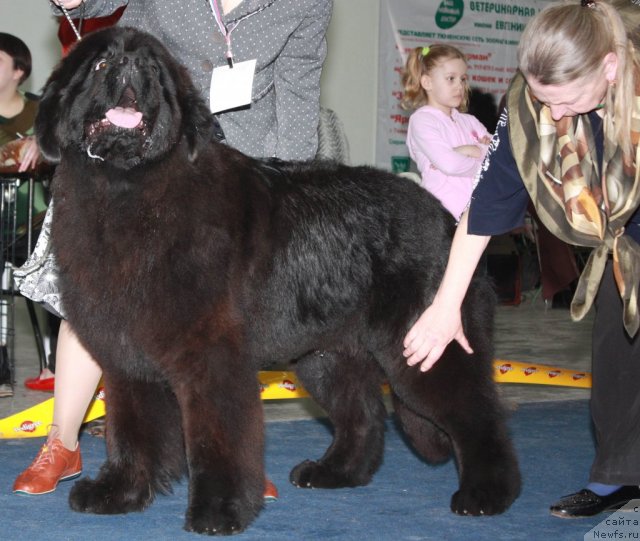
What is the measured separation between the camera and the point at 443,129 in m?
5.48

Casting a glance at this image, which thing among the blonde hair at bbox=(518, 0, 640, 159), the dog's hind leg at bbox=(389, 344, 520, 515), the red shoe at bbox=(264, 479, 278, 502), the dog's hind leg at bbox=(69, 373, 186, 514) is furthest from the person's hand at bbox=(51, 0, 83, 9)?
the red shoe at bbox=(264, 479, 278, 502)

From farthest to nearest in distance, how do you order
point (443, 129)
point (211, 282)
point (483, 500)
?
point (443, 129) < point (483, 500) < point (211, 282)

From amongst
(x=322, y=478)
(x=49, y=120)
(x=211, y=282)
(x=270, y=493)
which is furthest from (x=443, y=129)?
(x=49, y=120)

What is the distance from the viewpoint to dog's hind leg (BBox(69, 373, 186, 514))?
2889 millimetres

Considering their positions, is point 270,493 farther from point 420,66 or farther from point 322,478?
point 420,66

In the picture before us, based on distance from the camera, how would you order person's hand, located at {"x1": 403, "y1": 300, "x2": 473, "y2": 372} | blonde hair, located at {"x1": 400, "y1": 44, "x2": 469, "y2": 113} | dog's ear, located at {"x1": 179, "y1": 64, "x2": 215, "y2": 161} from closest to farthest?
1. dog's ear, located at {"x1": 179, "y1": 64, "x2": 215, "y2": 161}
2. person's hand, located at {"x1": 403, "y1": 300, "x2": 473, "y2": 372}
3. blonde hair, located at {"x1": 400, "y1": 44, "x2": 469, "y2": 113}

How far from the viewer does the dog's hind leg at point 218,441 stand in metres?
2.66

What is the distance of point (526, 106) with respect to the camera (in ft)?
8.87

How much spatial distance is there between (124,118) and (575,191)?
122 centimetres

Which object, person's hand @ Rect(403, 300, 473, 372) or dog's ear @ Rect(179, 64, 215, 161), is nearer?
dog's ear @ Rect(179, 64, 215, 161)

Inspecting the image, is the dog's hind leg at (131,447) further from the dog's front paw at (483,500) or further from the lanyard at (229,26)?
the lanyard at (229,26)

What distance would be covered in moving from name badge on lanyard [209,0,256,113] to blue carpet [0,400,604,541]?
1.27m

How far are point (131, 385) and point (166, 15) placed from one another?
3.83 feet

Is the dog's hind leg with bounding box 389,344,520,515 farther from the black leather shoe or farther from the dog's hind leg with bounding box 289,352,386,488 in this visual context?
the dog's hind leg with bounding box 289,352,386,488
